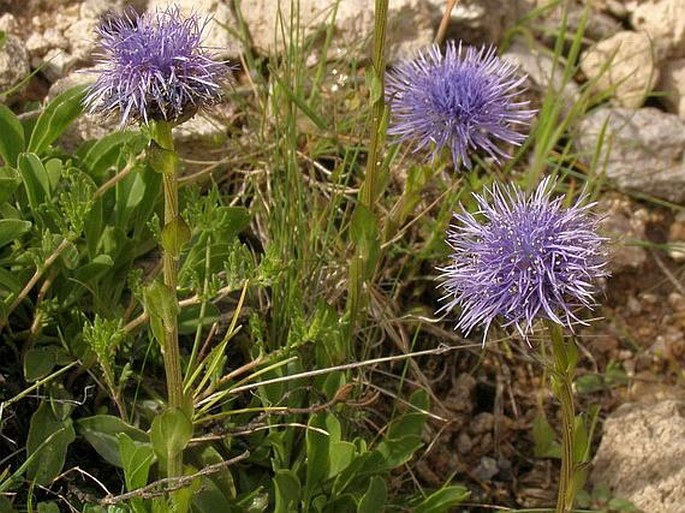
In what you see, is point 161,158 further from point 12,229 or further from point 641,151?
point 641,151

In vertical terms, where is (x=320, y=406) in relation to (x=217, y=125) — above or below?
below

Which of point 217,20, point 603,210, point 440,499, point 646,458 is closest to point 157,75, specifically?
point 440,499

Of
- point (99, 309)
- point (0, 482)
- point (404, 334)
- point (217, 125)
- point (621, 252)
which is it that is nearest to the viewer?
point (0, 482)

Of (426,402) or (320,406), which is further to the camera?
(426,402)

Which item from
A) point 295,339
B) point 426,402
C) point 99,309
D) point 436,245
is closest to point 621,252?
point 436,245

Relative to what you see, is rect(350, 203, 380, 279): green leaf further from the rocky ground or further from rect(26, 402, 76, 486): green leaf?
rect(26, 402, 76, 486): green leaf

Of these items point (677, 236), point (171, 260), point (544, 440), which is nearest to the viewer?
point (171, 260)

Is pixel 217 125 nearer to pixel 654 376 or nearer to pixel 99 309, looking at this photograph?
pixel 99 309

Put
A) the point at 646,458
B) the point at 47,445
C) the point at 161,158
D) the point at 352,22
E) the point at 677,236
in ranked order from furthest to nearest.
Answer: the point at 677,236, the point at 352,22, the point at 646,458, the point at 47,445, the point at 161,158
